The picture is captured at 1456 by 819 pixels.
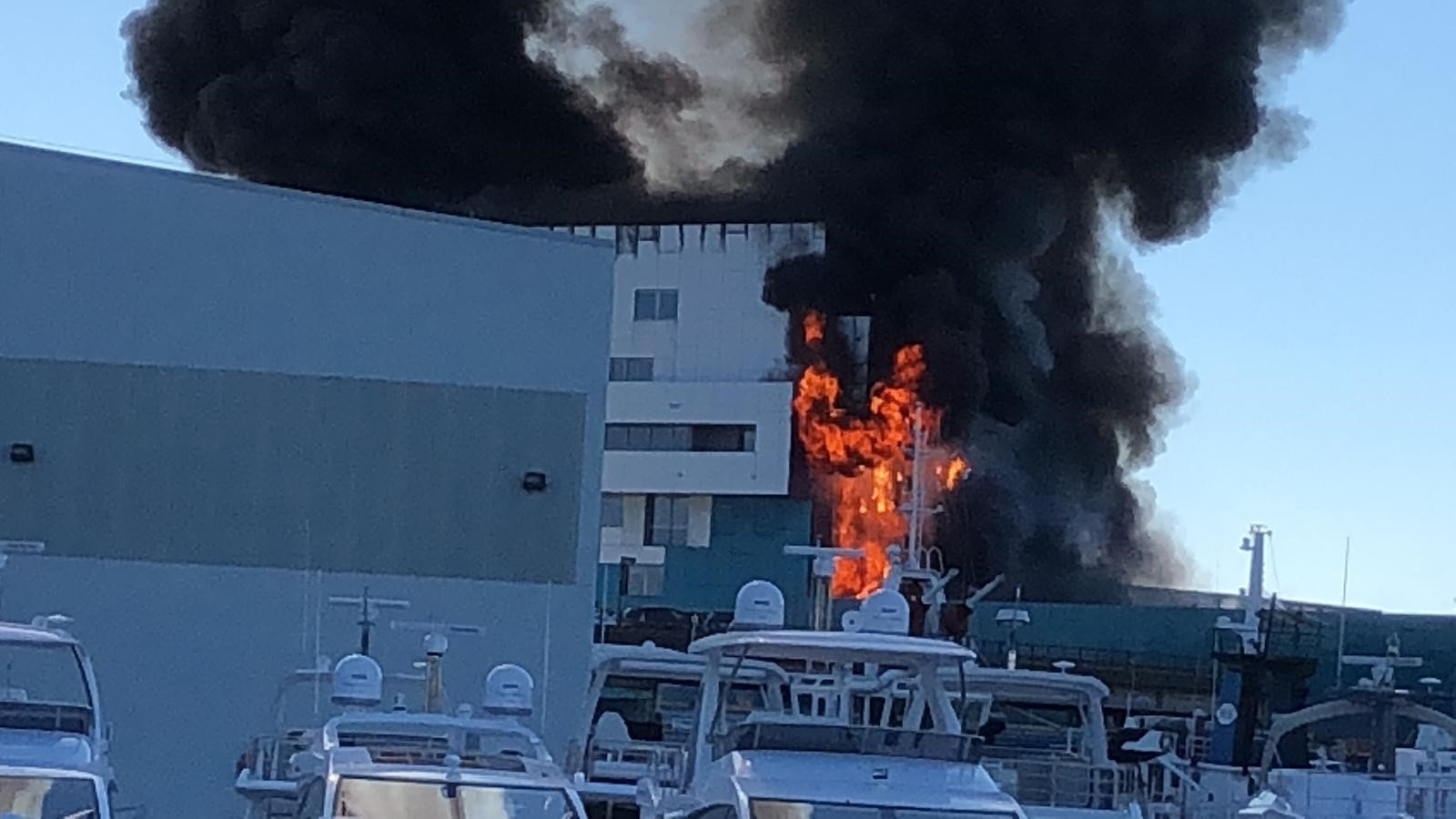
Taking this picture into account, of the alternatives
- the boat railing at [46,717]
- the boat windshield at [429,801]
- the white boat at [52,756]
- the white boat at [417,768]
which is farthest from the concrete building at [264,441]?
the boat windshield at [429,801]

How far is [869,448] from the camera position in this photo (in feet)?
147

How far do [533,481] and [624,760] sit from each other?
3357 millimetres

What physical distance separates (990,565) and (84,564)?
88.5 ft

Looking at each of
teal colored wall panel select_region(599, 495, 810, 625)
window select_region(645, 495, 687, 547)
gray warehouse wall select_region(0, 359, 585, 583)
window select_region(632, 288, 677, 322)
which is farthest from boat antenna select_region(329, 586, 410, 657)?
window select_region(632, 288, 677, 322)

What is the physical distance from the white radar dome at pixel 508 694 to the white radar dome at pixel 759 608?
172cm

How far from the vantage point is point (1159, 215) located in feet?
161

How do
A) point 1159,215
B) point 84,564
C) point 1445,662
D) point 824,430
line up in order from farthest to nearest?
point 1159,215
point 824,430
point 1445,662
point 84,564

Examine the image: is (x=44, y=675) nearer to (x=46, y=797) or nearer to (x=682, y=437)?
(x=46, y=797)

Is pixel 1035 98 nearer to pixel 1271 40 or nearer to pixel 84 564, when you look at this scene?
pixel 1271 40

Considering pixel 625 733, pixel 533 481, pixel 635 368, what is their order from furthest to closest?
pixel 635 368, pixel 533 481, pixel 625 733

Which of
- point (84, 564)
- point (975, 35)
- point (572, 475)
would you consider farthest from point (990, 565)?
point (84, 564)

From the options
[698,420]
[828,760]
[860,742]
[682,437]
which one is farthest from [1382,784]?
[682,437]

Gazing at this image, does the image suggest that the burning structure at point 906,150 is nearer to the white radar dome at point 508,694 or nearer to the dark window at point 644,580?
the dark window at point 644,580

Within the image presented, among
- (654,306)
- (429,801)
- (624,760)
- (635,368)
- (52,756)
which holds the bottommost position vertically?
(624,760)
